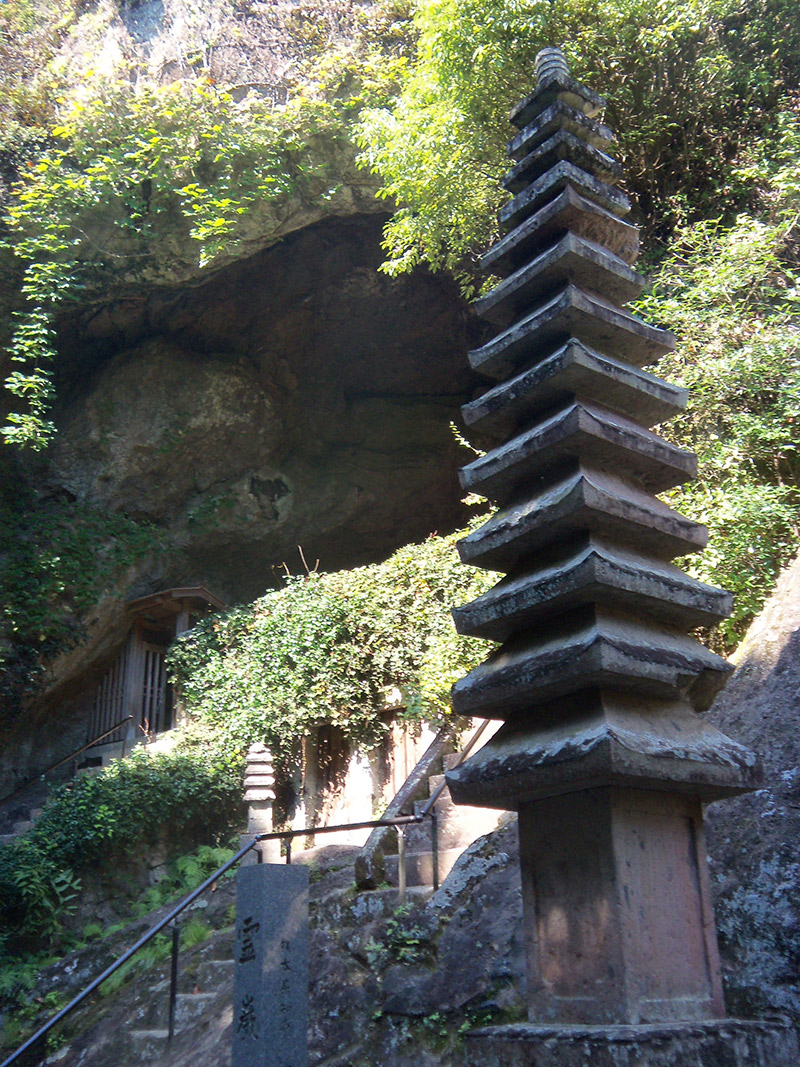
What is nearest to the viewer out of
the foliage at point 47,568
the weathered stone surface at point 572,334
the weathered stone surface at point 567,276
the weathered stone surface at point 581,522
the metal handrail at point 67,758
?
the weathered stone surface at point 581,522

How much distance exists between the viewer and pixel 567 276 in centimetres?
375

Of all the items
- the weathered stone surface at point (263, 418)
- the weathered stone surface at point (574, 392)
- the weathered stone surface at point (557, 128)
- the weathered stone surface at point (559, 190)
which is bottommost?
the weathered stone surface at point (574, 392)

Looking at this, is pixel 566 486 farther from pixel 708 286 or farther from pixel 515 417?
pixel 708 286

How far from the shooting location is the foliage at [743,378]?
638 centimetres

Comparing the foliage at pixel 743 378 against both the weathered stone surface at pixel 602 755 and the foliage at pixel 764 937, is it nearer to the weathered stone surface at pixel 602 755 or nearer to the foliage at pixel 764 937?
the foliage at pixel 764 937

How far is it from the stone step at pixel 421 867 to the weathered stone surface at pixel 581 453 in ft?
11.6

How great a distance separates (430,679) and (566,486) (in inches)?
218

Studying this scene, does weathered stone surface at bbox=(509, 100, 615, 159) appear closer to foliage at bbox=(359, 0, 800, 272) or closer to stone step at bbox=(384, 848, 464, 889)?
stone step at bbox=(384, 848, 464, 889)

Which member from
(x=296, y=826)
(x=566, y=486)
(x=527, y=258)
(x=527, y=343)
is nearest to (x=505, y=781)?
(x=566, y=486)

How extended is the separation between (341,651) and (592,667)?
799cm

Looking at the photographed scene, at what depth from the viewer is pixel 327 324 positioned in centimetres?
1459

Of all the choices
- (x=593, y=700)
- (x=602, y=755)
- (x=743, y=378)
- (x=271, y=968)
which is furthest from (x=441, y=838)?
(x=743, y=378)

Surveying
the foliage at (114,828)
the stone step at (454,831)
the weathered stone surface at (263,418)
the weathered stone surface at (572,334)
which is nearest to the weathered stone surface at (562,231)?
the weathered stone surface at (572,334)

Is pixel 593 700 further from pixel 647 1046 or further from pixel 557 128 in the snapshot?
pixel 557 128
